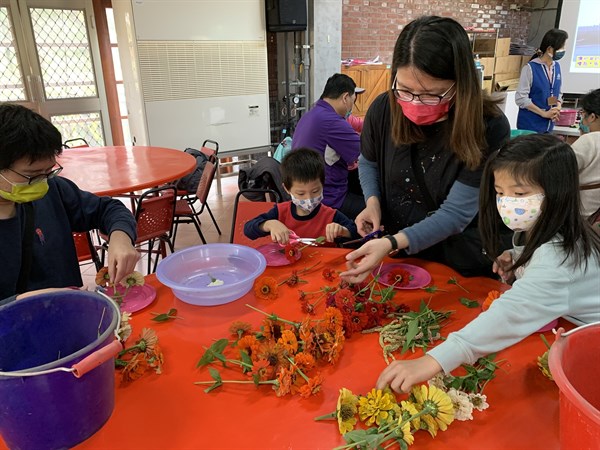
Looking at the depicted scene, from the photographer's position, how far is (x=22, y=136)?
1244 mm

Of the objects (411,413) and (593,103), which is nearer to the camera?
(411,413)

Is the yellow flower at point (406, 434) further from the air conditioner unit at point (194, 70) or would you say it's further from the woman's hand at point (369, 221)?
the air conditioner unit at point (194, 70)

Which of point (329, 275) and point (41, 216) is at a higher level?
point (41, 216)

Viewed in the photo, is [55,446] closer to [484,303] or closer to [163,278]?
[163,278]

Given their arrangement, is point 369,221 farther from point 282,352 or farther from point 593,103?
point 593,103

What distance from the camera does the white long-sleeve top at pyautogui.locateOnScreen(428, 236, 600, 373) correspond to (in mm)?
959

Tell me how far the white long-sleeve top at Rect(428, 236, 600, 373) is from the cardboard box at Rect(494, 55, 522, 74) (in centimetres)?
845

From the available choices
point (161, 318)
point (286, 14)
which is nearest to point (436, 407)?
point (161, 318)

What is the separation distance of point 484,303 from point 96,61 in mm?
5921

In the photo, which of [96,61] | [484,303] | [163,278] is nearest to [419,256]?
[484,303]

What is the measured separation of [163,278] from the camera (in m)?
1.34

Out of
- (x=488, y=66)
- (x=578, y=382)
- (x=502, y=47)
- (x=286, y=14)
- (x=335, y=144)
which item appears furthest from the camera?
(x=502, y=47)

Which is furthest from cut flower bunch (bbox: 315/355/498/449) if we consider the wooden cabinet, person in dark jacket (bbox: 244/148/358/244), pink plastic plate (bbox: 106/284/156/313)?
the wooden cabinet

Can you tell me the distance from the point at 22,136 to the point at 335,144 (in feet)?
7.13
